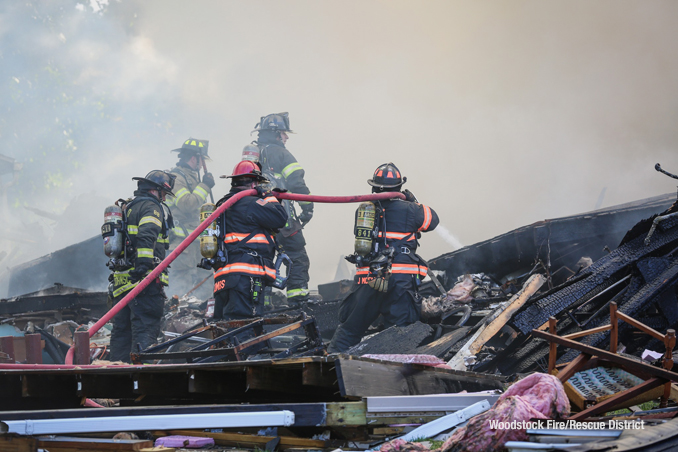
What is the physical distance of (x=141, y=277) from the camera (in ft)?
23.0

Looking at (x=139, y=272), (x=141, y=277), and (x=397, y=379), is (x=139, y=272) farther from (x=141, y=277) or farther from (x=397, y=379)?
(x=397, y=379)

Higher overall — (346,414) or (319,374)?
(319,374)

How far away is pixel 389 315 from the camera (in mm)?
6496

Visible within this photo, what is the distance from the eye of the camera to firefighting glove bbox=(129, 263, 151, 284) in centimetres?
697

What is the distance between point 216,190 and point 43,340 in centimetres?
1582

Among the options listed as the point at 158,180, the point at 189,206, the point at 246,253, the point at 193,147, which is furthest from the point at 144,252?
the point at 193,147

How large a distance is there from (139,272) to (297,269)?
8.35 feet

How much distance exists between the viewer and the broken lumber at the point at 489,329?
511 cm

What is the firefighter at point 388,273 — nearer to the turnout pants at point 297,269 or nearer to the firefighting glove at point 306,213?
the turnout pants at point 297,269

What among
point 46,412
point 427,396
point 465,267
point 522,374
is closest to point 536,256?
point 465,267

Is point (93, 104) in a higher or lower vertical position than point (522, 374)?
higher

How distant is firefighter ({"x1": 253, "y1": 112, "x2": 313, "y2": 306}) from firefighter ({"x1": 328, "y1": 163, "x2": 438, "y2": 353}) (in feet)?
5.91

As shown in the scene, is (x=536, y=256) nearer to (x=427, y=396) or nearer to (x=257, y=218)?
(x=257, y=218)

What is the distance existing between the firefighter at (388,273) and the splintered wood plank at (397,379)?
2.49 metres
